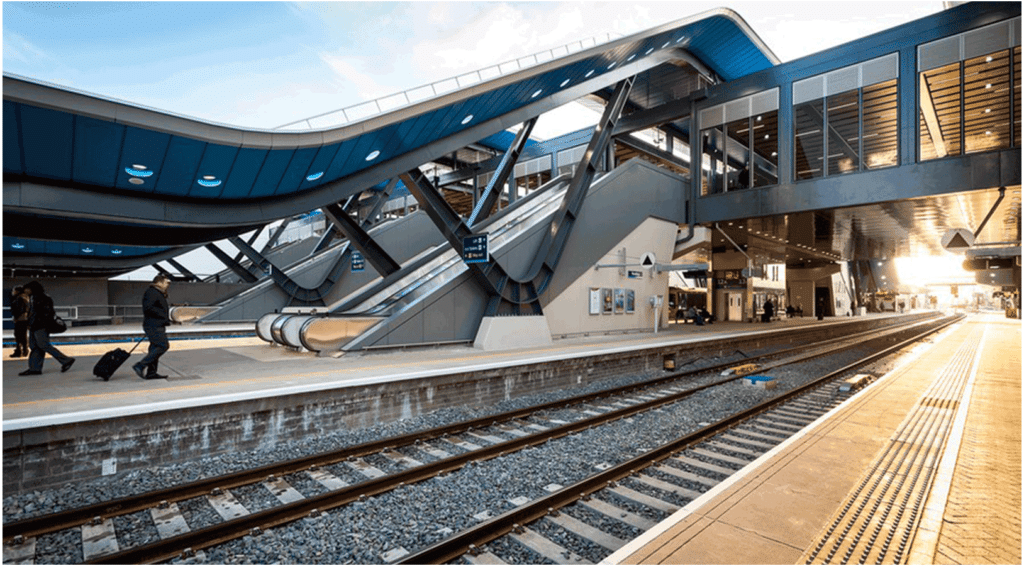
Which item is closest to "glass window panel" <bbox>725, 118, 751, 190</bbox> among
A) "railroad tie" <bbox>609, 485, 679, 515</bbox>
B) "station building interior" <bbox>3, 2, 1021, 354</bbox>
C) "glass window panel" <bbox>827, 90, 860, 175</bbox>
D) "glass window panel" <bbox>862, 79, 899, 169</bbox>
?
"station building interior" <bbox>3, 2, 1021, 354</bbox>

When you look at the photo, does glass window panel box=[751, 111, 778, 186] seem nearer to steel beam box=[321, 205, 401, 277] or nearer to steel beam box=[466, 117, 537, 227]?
steel beam box=[466, 117, 537, 227]

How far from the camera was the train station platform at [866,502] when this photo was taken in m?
3.69

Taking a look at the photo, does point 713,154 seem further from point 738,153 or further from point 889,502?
point 889,502

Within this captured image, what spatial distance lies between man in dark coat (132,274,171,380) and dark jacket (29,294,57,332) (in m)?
1.95

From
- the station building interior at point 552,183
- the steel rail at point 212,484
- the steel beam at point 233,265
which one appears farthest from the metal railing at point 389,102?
the steel beam at point 233,265

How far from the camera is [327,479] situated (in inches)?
240

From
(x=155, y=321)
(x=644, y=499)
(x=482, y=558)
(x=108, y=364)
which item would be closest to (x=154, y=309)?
(x=155, y=321)

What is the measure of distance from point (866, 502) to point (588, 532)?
8.73ft

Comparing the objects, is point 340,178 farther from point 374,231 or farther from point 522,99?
point 374,231

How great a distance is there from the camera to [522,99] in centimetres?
1519

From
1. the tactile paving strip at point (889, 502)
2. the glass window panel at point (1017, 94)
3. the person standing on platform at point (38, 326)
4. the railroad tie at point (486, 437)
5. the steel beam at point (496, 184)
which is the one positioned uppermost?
the glass window panel at point (1017, 94)

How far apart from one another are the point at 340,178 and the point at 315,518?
897 centimetres

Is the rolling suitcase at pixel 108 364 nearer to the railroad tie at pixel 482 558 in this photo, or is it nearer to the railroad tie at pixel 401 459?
the railroad tie at pixel 401 459

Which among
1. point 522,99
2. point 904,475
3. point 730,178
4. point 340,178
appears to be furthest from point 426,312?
point 730,178
